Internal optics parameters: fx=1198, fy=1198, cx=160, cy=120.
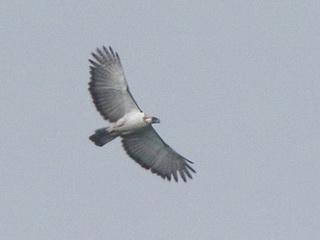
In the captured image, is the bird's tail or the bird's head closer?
the bird's tail

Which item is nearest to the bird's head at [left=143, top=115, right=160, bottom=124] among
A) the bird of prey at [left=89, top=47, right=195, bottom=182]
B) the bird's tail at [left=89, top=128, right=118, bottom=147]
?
the bird of prey at [left=89, top=47, right=195, bottom=182]

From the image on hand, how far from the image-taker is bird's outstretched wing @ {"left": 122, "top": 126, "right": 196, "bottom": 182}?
44812 millimetres

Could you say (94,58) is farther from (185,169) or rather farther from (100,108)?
(185,169)

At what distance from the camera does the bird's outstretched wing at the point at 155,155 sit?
4481 centimetres

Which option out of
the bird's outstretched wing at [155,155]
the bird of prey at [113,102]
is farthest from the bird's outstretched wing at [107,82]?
the bird's outstretched wing at [155,155]

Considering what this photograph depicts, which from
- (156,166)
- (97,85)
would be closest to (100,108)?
(97,85)

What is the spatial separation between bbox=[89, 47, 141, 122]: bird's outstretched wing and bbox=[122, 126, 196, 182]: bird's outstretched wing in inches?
67.9

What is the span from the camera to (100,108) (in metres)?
43.4

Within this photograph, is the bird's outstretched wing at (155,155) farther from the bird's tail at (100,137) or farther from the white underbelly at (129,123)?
the bird's tail at (100,137)

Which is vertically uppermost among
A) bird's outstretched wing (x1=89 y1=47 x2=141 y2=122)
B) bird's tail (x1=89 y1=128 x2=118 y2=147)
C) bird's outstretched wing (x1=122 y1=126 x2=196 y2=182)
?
bird's outstretched wing (x1=89 y1=47 x2=141 y2=122)

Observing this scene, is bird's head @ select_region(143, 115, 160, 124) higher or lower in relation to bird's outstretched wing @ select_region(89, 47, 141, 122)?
lower

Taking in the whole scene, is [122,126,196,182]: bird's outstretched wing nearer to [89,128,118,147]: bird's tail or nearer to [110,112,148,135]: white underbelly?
[110,112,148,135]: white underbelly

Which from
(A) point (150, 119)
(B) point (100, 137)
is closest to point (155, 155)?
(A) point (150, 119)

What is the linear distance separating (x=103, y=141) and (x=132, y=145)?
190cm
